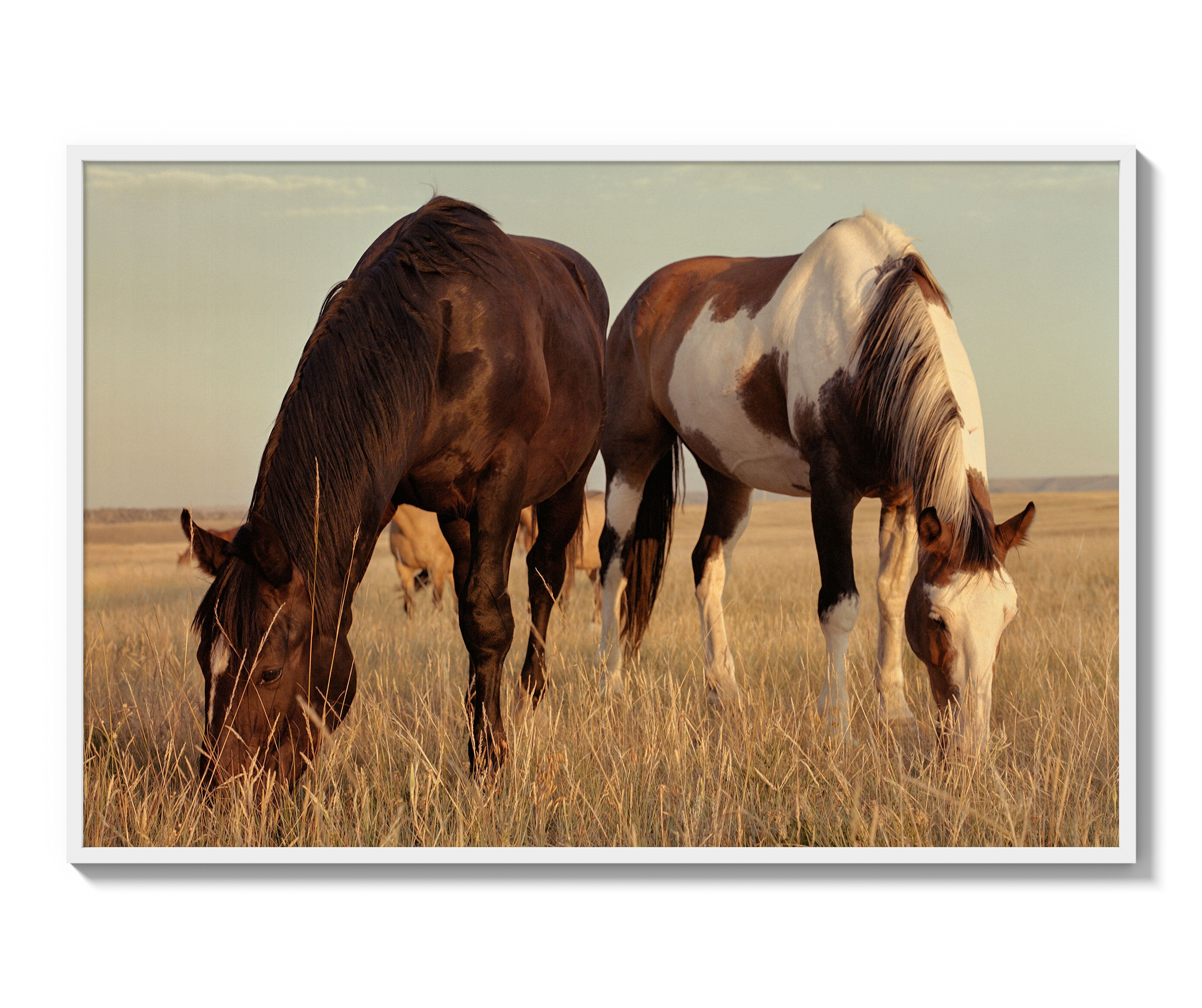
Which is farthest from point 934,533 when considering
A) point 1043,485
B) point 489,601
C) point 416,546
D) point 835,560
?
point 416,546

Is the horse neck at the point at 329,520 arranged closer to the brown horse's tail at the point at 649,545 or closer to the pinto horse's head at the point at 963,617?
the pinto horse's head at the point at 963,617

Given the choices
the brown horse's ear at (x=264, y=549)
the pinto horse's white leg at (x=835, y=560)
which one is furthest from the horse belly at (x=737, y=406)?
the brown horse's ear at (x=264, y=549)

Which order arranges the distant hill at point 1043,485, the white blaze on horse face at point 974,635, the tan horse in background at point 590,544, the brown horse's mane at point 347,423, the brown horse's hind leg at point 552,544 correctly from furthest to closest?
the tan horse in background at point 590,544 < the brown horse's hind leg at point 552,544 < the distant hill at point 1043,485 < the white blaze on horse face at point 974,635 < the brown horse's mane at point 347,423

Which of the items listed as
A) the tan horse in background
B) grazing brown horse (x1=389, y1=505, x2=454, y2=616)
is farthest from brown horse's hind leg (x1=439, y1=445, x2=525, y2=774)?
grazing brown horse (x1=389, y1=505, x2=454, y2=616)

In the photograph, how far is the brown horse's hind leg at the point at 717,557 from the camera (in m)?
5.72

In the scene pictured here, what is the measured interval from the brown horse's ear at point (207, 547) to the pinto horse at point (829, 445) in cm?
258

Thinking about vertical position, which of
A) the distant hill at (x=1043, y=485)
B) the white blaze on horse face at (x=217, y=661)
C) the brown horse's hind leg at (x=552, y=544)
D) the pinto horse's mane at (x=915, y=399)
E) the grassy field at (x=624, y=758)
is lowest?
the grassy field at (x=624, y=758)

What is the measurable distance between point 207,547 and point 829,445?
9.50ft

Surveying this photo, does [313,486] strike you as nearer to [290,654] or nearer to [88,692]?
[290,654]

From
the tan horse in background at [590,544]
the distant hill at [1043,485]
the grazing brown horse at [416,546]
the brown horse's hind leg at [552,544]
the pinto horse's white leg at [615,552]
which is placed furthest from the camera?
the grazing brown horse at [416,546]

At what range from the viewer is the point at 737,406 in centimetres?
550

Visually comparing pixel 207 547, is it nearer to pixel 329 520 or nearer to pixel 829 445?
pixel 329 520

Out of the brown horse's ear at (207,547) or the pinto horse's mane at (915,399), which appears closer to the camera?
the brown horse's ear at (207,547)

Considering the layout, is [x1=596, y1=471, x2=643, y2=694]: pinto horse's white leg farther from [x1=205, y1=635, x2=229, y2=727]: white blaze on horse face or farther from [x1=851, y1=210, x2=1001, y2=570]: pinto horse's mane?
[x1=205, y1=635, x2=229, y2=727]: white blaze on horse face
